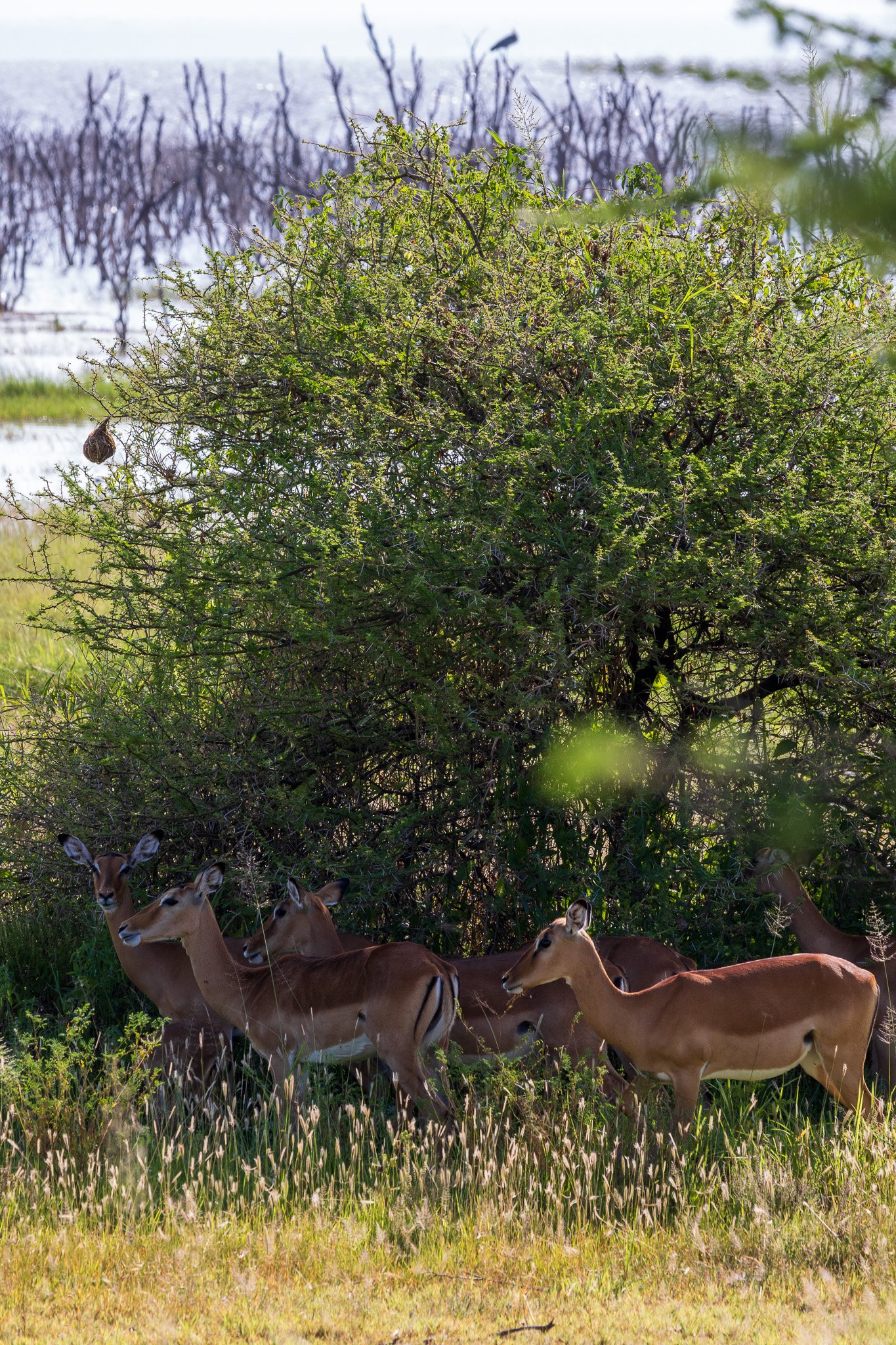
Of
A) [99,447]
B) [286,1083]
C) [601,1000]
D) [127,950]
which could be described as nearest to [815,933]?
[601,1000]

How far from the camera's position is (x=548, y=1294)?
3.79m

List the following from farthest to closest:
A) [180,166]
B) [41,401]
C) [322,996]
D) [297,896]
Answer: [180,166] → [41,401] → [297,896] → [322,996]

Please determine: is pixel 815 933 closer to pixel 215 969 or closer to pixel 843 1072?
pixel 843 1072

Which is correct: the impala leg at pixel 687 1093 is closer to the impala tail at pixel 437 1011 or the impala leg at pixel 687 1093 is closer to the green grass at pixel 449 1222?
the green grass at pixel 449 1222

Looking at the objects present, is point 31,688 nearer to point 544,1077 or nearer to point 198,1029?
point 198,1029

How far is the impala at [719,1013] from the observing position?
480cm

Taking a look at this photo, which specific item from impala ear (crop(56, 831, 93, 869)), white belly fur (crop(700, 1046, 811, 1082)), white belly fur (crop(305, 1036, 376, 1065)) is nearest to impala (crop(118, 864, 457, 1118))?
white belly fur (crop(305, 1036, 376, 1065))

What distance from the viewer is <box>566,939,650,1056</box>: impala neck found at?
15.9ft

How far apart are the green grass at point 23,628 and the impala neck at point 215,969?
1975 mm

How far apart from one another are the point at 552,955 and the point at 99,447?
4482mm

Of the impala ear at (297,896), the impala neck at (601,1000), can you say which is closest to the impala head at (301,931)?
the impala ear at (297,896)

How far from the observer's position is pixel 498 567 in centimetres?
566

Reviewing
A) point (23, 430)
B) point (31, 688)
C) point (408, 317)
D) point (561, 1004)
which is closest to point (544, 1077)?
point (561, 1004)

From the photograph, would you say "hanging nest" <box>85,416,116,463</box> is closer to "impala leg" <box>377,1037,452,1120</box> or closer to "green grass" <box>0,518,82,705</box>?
"green grass" <box>0,518,82,705</box>
